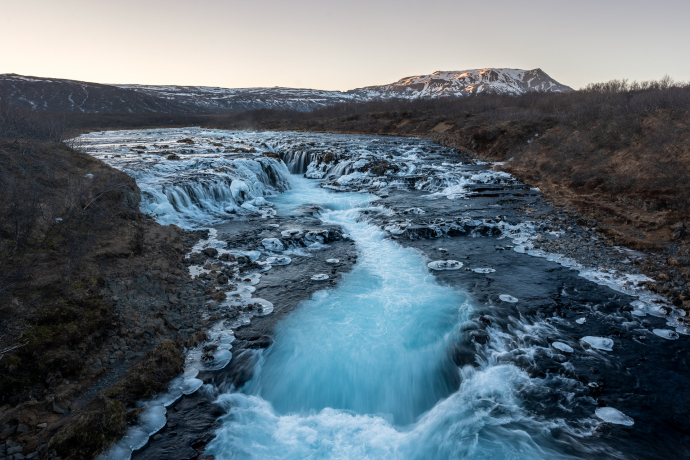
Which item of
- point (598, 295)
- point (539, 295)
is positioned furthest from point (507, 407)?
point (598, 295)

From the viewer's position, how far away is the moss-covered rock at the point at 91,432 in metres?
3.90

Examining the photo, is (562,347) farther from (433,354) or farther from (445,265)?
(445,265)

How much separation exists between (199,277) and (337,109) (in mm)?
77114

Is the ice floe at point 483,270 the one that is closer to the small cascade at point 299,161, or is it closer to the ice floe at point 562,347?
the ice floe at point 562,347

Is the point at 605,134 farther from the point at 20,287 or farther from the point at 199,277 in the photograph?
the point at 20,287

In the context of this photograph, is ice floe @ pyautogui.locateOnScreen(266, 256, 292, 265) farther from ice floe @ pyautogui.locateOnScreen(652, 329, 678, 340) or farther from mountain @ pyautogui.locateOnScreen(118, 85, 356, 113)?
mountain @ pyautogui.locateOnScreen(118, 85, 356, 113)

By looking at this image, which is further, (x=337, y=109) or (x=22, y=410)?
(x=337, y=109)

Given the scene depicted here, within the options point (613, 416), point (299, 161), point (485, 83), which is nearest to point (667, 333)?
point (613, 416)

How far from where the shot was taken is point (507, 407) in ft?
17.0

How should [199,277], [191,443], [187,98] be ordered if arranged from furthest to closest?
[187,98]
[199,277]
[191,443]

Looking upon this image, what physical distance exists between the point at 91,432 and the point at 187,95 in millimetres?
180203

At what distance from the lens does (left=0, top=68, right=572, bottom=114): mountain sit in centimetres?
10169

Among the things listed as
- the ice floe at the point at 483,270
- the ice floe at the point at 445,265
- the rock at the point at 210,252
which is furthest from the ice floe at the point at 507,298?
the rock at the point at 210,252

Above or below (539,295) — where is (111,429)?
below
